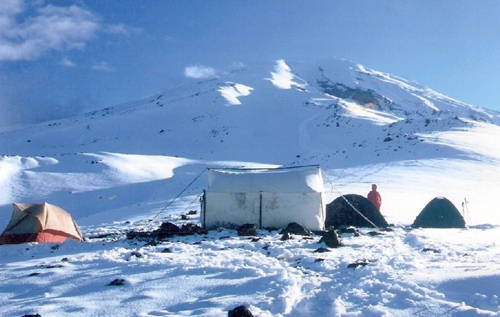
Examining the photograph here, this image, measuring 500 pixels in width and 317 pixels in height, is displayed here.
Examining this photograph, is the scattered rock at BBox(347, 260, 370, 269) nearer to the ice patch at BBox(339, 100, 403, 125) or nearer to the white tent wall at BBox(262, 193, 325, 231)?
the white tent wall at BBox(262, 193, 325, 231)

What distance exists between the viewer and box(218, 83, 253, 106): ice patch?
250 ft

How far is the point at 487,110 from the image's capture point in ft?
430

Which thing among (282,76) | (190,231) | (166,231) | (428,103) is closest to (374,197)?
(190,231)

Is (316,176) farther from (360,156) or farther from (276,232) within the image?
(360,156)

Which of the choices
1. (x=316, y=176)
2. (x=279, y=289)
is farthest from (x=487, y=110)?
(x=279, y=289)

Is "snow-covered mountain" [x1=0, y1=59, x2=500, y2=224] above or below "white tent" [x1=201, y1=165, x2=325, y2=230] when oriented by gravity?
above

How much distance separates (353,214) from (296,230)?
3.43 metres

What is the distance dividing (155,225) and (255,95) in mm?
67659

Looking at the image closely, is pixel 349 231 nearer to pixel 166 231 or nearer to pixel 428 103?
pixel 166 231

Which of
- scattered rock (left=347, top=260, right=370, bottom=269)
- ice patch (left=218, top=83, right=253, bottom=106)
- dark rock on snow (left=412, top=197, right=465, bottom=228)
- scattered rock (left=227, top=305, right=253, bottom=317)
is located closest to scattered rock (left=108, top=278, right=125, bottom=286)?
scattered rock (left=227, top=305, right=253, bottom=317)

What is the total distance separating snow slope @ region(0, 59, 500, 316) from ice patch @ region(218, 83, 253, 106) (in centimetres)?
66

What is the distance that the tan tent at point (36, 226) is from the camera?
13.2m

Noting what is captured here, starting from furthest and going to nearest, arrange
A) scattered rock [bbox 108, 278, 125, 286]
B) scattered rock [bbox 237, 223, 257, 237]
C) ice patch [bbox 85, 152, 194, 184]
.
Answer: ice patch [bbox 85, 152, 194, 184] → scattered rock [bbox 237, 223, 257, 237] → scattered rock [bbox 108, 278, 125, 286]

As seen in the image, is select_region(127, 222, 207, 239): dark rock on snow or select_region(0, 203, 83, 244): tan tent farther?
select_region(127, 222, 207, 239): dark rock on snow
